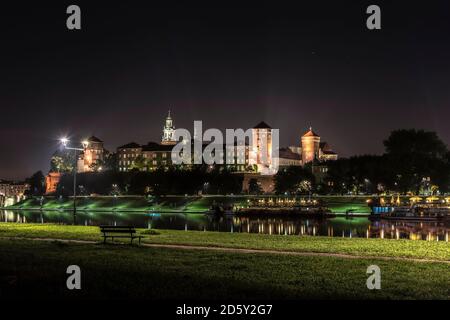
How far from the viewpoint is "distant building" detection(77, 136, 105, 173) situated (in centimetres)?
18420

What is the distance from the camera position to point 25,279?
12.4 m

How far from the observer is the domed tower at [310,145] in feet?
572

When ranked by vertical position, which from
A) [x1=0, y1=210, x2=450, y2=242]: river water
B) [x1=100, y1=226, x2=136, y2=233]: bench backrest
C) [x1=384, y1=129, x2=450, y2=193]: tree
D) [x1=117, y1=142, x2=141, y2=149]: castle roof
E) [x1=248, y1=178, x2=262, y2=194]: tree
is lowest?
[x1=0, y1=210, x2=450, y2=242]: river water

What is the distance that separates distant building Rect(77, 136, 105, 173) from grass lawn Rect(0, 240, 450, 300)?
16598 cm

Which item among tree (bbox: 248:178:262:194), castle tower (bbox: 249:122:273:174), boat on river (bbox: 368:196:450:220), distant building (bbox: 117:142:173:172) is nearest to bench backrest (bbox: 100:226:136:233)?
boat on river (bbox: 368:196:450:220)

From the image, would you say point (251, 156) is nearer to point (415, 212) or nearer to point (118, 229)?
Answer: point (415, 212)

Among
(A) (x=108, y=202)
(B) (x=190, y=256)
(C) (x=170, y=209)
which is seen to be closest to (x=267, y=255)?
(B) (x=190, y=256)

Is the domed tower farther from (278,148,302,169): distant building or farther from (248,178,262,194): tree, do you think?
(248,178,262,194): tree

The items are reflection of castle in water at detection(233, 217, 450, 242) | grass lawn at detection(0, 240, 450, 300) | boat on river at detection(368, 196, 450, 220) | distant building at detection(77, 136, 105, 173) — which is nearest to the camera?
grass lawn at detection(0, 240, 450, 300)

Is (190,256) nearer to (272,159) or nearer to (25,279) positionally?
(25,279)

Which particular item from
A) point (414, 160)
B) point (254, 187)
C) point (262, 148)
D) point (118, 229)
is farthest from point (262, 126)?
point (118, 229)

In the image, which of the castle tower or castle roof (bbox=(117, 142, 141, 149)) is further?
castle roof (bbox=(117, 142, 141, 149))

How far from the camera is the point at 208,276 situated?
42.6 feet
